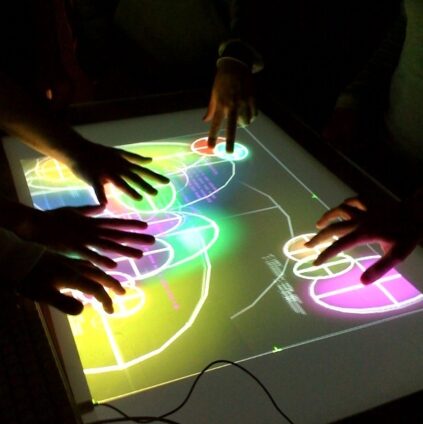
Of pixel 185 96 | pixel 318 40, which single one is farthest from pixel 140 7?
pixel 318 40

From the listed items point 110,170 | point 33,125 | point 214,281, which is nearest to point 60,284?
point 214,281

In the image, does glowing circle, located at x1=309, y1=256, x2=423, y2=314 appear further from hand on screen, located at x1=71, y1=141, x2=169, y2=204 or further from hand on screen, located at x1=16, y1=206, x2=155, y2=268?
hand on screen, located at x1=71, y1=141, x2=169, y2=204

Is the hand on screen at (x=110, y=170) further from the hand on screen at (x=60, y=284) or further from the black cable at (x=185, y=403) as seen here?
the black cable at (x=185, y=403)

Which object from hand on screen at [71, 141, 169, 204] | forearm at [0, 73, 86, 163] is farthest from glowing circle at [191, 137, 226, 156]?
forearm at [0, 73, 86, 163]

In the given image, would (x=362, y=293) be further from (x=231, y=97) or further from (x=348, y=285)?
(x=231, y=97)

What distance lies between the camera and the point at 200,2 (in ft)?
5.34

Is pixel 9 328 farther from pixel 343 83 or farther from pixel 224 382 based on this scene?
pixel 343 83

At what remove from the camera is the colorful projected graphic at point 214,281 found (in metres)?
0.85

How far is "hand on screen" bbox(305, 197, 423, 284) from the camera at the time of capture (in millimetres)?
976

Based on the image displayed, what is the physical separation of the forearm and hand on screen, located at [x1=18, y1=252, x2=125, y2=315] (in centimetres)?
45

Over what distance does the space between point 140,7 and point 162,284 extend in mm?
1061

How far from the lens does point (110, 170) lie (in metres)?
1.23

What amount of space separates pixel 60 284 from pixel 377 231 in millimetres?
554

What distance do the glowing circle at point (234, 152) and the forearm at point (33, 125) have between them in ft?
1.10
